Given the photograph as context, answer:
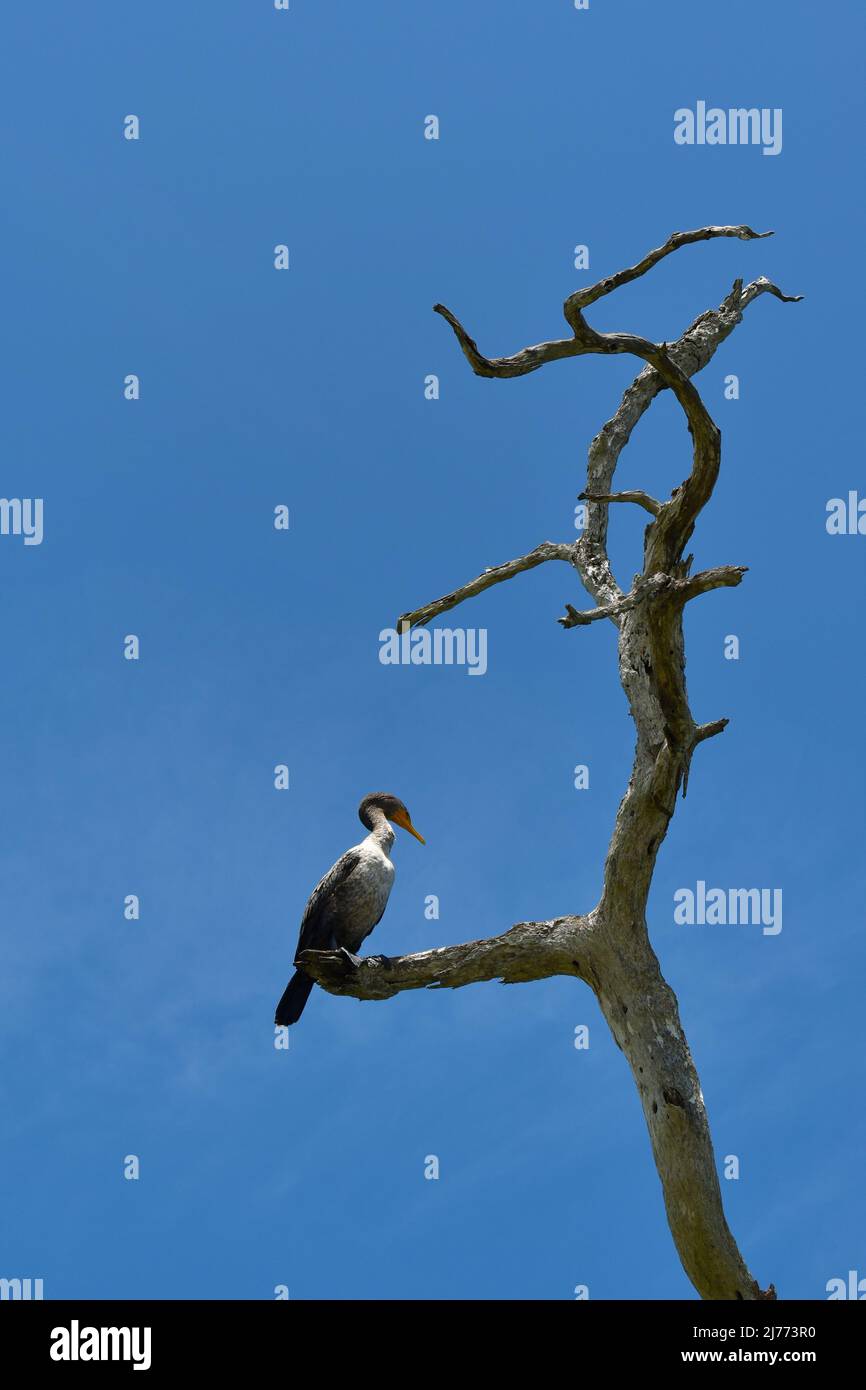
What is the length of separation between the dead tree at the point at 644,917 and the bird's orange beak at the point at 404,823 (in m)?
1.74

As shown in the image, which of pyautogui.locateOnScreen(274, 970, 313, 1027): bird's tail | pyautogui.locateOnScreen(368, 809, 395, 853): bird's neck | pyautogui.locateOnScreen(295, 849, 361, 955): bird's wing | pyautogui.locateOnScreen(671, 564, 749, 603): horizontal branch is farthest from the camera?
pyautogui.locateOnScreen(368, 809, 395, 853): bird's neck

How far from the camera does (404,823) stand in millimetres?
8742

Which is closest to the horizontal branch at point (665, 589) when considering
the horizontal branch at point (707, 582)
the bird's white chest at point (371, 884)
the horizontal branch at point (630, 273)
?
the horizontal branch at point (707, 582)

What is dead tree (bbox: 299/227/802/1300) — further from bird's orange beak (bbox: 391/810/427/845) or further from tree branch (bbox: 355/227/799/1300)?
bird's orange beak (bbox: 391/810/427/845)

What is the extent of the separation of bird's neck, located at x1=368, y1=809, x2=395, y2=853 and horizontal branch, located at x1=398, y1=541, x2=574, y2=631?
53.9 inches

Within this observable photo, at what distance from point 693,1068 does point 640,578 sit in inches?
103

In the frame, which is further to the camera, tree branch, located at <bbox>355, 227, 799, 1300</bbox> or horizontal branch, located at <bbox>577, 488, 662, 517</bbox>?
horizontal branch, located at <bbox>577, 488, 662, 517</bbox>

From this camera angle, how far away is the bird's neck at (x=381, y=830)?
334 inches

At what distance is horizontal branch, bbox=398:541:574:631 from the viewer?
8.23m

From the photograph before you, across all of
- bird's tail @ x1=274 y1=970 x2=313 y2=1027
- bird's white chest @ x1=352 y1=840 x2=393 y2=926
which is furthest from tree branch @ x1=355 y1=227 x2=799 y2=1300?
bird's white chest @ x1=352 y1=840 x2=393 y2=926

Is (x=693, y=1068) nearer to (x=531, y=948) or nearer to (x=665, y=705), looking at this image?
(x=531, y=948)

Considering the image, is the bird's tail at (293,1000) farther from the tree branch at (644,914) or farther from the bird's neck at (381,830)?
the bird's neck at (381,830)

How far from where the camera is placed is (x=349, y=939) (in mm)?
8273
